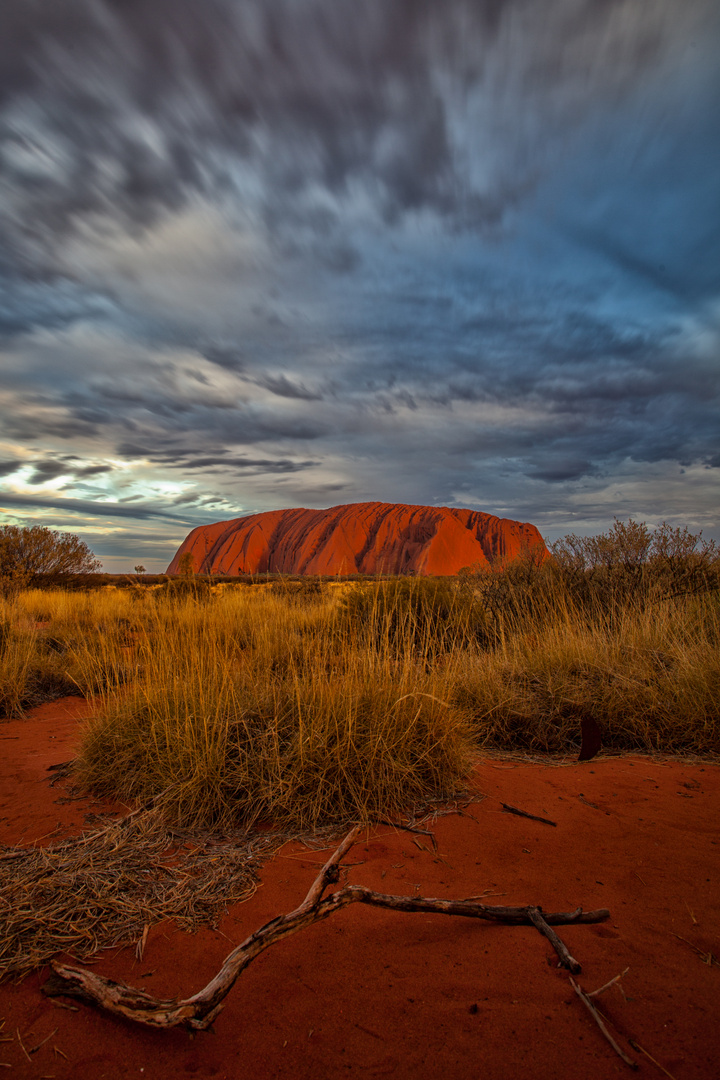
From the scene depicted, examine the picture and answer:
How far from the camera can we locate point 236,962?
69.3 inches

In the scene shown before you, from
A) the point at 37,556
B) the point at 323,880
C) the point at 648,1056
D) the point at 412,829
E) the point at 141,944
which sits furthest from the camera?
the point at 37,556

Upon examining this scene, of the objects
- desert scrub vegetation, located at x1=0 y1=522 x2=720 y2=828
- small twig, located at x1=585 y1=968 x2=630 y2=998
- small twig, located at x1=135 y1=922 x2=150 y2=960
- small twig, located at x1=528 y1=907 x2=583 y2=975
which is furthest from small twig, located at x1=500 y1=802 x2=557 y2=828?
small twig, located at x1=135 y1=922 x2=150 y2=960

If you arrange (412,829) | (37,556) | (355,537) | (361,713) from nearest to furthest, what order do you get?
(412,829), (361,713), (37,556), (355,537)

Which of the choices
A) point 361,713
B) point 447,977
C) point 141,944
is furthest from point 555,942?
point 361,713

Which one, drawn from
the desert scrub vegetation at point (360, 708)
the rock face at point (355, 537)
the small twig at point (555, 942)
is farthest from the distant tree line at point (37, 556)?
the rock face at point (355, 537)

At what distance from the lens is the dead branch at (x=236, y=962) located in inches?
63.6

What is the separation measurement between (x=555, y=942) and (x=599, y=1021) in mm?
361

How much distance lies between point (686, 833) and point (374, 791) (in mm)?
1888

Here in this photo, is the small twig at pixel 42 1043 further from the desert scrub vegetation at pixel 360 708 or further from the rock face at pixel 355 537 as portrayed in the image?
the rock face at pixel 355 537

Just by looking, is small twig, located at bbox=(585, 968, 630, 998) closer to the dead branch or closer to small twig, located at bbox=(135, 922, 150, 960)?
the dead branch

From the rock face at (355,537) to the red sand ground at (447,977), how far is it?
44087 mm

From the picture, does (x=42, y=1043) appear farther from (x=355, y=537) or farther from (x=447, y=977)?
(x=355, y=537)

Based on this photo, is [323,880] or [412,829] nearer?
[323,880]

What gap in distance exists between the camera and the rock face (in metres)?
53.6
